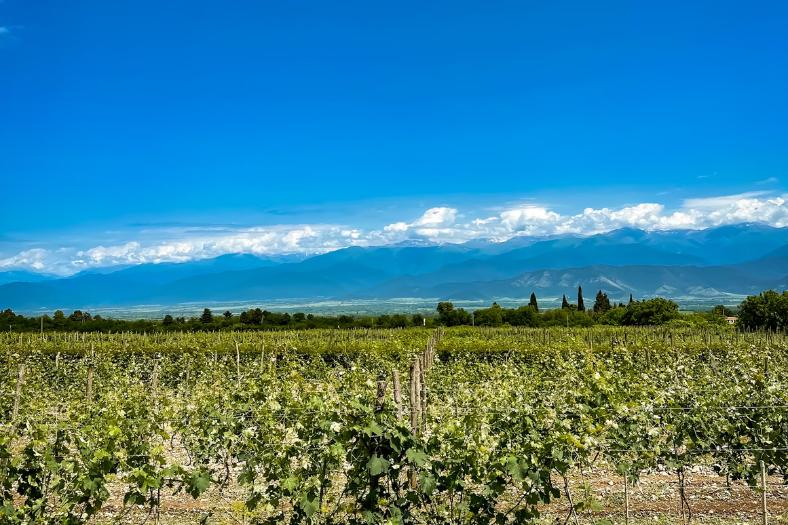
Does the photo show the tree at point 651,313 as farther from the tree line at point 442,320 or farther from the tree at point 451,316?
the tree at point 451,316

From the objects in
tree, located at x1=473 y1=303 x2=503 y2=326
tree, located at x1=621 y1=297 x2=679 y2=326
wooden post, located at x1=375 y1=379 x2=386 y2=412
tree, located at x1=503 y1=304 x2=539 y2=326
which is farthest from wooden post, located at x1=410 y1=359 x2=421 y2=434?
tree, located at x1=621 y1=297 x2=679 y2=326

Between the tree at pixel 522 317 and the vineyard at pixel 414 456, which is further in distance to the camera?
the tree at pixel 522 317

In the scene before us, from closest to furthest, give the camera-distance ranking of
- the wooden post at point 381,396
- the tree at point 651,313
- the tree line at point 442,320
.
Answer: the wooden post at point 381,396 < the tree line at point 442,320 < the tree at point 651,313

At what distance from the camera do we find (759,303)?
4425cm

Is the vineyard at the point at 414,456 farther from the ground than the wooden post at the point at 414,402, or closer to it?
closer to it

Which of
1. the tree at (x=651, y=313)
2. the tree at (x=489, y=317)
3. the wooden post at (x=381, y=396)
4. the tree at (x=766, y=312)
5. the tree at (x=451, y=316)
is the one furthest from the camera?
the tree at (x=489, y=317)

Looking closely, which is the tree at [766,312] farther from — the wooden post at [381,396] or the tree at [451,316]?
the wooden post at [381,396]

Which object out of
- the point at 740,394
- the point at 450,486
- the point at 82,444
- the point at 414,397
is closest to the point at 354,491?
the point at 450,486

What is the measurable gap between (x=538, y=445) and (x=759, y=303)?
45.1m

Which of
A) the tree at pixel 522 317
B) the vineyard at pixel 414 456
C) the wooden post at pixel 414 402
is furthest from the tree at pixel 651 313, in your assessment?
the wooden post at pixel 414 402

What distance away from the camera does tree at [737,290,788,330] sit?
42.9m

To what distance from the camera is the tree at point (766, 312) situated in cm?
4294

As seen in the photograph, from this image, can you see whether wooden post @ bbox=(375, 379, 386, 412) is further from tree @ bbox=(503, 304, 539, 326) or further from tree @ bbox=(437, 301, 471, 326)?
tree @ bbox=(503, 304, 539, 326)

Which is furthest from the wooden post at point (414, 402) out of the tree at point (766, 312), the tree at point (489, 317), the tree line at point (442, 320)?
the tree at point (489, 317)
